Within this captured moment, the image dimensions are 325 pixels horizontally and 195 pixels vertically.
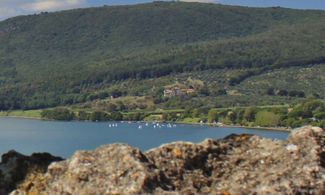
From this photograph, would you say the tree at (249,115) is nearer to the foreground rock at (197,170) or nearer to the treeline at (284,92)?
the treeline at (284,92)

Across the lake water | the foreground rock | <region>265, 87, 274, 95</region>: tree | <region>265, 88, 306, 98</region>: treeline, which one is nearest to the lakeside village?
the lake water

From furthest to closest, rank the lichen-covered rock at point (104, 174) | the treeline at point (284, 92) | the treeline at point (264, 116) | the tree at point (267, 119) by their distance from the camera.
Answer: the treeline at point (284, 92) < the tree at point (267, 119) < the treeline at point (264, 116) < the lichen-covered rock at point (104, 174)

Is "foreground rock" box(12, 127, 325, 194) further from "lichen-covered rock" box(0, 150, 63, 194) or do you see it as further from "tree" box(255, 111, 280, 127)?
"tree" box(255, 111, 280, 127)

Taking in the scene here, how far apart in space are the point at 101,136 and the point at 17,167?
377 ft

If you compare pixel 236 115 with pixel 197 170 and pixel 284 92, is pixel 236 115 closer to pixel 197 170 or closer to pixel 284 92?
pixel 284 92

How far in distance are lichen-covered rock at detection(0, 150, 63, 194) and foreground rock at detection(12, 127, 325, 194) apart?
109mm

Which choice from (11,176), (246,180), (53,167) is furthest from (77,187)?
(246,180)

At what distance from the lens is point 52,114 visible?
7160 inches

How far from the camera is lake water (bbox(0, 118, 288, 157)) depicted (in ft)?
319

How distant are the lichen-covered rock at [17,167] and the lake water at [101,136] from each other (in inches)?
3042

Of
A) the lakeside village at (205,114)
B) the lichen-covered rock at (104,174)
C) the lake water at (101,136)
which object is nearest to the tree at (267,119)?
the lakeside village at (205,114)

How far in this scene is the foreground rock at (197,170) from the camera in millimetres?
6250

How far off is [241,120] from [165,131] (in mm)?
17388

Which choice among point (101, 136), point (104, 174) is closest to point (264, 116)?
point (101, 136)
